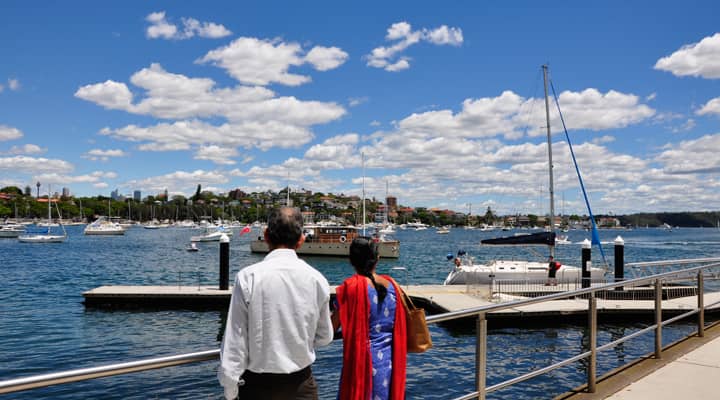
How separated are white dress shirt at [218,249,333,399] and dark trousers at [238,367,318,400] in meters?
0.07

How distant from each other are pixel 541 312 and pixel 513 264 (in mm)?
12336

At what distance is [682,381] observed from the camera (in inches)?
246

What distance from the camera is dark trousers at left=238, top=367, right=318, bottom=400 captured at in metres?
2.96

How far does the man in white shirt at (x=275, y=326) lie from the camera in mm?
2820

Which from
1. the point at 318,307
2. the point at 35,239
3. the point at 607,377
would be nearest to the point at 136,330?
the point at 607,377

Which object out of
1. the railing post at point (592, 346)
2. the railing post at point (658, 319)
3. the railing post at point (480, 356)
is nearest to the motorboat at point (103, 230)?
the railing post at point (658, 319)

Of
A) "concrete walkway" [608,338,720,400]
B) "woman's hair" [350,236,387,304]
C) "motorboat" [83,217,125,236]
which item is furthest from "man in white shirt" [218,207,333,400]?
"motorboat" [83,217,125,236]

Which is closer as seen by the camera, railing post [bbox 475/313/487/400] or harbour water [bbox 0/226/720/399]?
railing post [bbox 475/313/487/400]

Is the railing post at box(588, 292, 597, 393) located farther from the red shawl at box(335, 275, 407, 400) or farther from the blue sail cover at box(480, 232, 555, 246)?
the blue sail cover at box(480, 232, 555, 246)

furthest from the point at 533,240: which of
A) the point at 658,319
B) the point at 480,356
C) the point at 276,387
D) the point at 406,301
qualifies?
the point at 276,387

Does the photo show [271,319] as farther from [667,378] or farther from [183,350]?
[183,350]

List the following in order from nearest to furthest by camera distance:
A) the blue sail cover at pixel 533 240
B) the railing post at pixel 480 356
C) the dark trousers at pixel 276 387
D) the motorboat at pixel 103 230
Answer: the dark trousers at pixel 276 387 < the railing post at pixel 480 356 < the blue sail cover at pixel 533 240 < the motorboat at pixel 103 230

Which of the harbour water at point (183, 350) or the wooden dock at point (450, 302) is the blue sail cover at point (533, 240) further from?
the harbour water at point (183, 350)

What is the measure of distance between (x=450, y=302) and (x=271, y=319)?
17.9 meters
